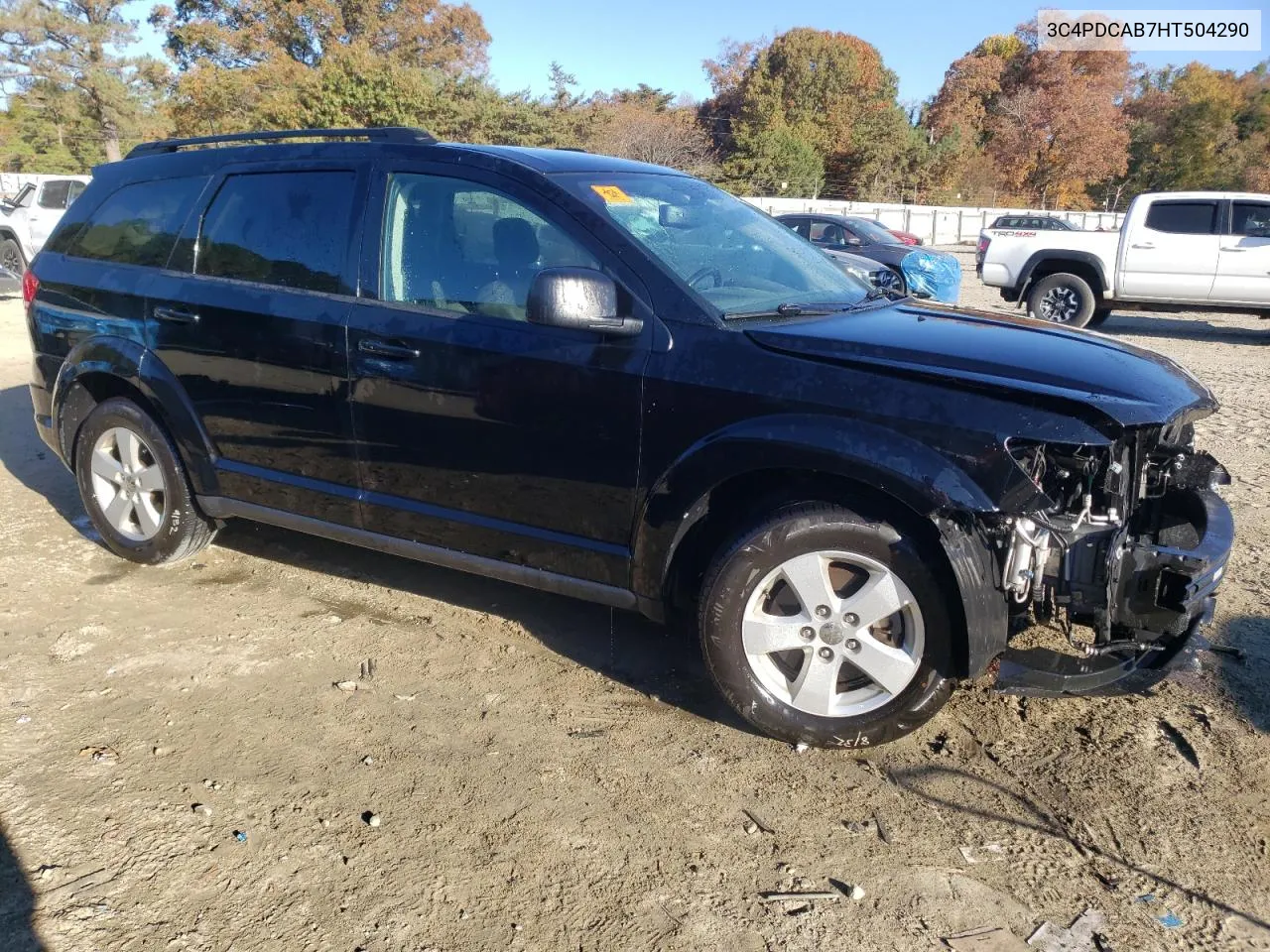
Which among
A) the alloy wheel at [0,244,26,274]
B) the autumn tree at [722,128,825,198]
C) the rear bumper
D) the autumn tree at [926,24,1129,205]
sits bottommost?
the rear bumper

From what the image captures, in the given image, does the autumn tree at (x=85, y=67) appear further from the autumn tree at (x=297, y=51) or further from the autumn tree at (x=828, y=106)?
the autumn tree at (x=828, y=106)

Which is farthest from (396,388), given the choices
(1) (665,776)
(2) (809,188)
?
(2) (809,188)

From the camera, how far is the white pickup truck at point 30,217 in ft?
48.9

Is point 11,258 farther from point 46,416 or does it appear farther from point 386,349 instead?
point 386,349

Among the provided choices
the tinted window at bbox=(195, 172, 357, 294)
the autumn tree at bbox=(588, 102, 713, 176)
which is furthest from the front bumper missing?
the autumn tree at bbox=(588, 102, 713, 176)

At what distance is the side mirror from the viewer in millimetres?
3035

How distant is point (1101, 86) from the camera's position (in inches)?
2258

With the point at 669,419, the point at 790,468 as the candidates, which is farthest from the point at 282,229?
the point at 790,468

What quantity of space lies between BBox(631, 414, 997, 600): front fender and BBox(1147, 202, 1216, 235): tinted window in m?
12.1

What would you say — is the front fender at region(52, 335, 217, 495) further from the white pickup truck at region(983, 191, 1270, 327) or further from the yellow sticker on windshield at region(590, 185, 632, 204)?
the white pickup truck at region(983, 191, 1270, 327)

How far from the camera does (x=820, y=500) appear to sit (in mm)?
3010

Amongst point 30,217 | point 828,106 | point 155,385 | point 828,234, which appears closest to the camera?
point 155,385

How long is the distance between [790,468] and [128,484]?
3311 mm

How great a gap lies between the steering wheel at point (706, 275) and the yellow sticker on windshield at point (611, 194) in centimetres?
40
